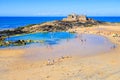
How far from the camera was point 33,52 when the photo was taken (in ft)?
110

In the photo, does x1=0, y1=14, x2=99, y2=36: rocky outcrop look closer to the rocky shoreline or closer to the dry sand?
the rocky shoreline

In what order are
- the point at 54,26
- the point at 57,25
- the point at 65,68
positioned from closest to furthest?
1. the point at 65,68
2. the point at 54,26
3. the point at 57,25

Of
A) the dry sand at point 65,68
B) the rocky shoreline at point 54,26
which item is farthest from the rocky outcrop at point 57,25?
the dry sand at point 65,68

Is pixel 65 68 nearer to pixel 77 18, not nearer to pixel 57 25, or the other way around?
pixel 57 25

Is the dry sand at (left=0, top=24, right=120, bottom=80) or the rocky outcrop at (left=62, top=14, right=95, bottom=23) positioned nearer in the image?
the dry sand at (left=0, top=24, right=120, bottom=80)

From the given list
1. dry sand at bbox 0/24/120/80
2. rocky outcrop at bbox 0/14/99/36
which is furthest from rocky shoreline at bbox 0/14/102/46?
dry sand at bbox 0/24/120/80

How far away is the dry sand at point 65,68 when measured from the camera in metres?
21.1

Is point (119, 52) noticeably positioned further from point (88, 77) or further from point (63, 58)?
point (88, 77)

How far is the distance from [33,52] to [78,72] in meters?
12.2

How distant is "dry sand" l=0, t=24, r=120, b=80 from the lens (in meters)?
21.1

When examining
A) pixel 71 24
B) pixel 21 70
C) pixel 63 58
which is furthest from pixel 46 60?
pixel 71 24

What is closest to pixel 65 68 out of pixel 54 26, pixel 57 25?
pixel 54 26

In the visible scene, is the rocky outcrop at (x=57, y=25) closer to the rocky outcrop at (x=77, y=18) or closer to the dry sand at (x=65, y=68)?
the rocky outcrop at (x=77, y=18)

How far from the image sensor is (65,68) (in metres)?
24.0
